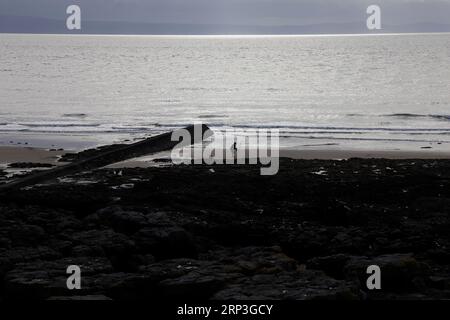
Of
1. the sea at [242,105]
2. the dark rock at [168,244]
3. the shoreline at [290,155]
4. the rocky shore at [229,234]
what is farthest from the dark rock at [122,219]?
the sea at [242,105]

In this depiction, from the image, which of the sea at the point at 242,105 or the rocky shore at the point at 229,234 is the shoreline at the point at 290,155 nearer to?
the sea at the point at 242,105

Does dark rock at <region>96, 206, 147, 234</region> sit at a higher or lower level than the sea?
lower

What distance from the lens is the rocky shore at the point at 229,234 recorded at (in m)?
8.11

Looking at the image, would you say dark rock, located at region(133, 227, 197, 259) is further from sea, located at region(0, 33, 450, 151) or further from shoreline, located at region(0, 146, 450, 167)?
sea, located at region(0, 33, 450, 151)

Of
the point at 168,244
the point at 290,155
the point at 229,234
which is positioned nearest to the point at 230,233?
the point at 229,234

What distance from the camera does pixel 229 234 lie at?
35.5ft

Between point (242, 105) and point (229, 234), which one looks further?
point (242, 105)

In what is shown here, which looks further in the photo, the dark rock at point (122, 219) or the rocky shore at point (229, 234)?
the dark rock at point (122, 219)

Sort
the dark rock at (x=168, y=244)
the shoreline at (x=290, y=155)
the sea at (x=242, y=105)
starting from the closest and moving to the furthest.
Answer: the dark rock at (x=168, y=244)
the shoreline at (x=290, y=155)
the sea at (x=242, y=105)

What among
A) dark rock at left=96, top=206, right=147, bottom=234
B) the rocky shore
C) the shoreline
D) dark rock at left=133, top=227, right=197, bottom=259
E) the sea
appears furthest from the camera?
the sea

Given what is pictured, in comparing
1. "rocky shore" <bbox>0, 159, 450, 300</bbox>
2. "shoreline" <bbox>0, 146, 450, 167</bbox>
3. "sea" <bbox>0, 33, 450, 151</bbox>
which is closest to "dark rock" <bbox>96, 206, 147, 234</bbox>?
"rocky shore" <bbox>0, 159, 450, 300</bbox>

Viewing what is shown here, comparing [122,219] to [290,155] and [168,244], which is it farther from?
[290,155]

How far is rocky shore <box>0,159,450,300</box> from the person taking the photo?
8.11 meters

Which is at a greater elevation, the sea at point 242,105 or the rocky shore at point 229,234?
the sea at point 242,105
